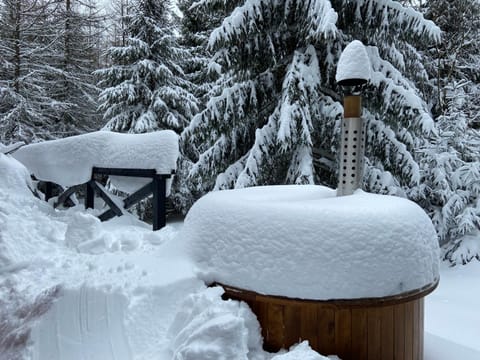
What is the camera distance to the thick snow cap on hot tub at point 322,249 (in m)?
2.01

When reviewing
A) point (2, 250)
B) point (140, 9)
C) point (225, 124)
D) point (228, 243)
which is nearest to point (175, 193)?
point (225, 124)

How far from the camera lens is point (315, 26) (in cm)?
550

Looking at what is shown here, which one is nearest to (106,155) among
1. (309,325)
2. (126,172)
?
(126,172)

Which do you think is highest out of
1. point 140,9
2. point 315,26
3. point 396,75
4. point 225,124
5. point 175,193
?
point 140,9

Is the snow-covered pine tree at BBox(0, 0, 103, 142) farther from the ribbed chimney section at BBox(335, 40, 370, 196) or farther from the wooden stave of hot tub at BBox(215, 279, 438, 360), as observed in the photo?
the wooden stave of hot tub at BBox(215, 279, 438, 360)

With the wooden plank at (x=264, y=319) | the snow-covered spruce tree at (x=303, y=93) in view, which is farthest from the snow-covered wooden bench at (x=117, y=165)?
the wooden plank at (x=264, y=319)

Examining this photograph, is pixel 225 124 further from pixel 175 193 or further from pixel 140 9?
pixel 140 9

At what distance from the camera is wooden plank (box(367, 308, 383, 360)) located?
2.04 m

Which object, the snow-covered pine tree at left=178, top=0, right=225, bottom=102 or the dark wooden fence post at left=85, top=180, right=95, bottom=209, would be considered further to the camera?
the snow-covered pine tree at left=178, top=0, right=225, bottom=102

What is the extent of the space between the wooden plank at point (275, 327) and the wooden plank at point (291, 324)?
0.02 metres

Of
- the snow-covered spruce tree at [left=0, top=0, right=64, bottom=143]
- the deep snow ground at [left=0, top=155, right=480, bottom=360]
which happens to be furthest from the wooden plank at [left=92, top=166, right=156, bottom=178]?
the snow-covered spruce tree at [left=0, top=0, right=64, bottom=143]

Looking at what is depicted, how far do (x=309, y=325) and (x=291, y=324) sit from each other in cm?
10

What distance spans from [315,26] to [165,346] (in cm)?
500

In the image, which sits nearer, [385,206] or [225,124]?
[385,206]
